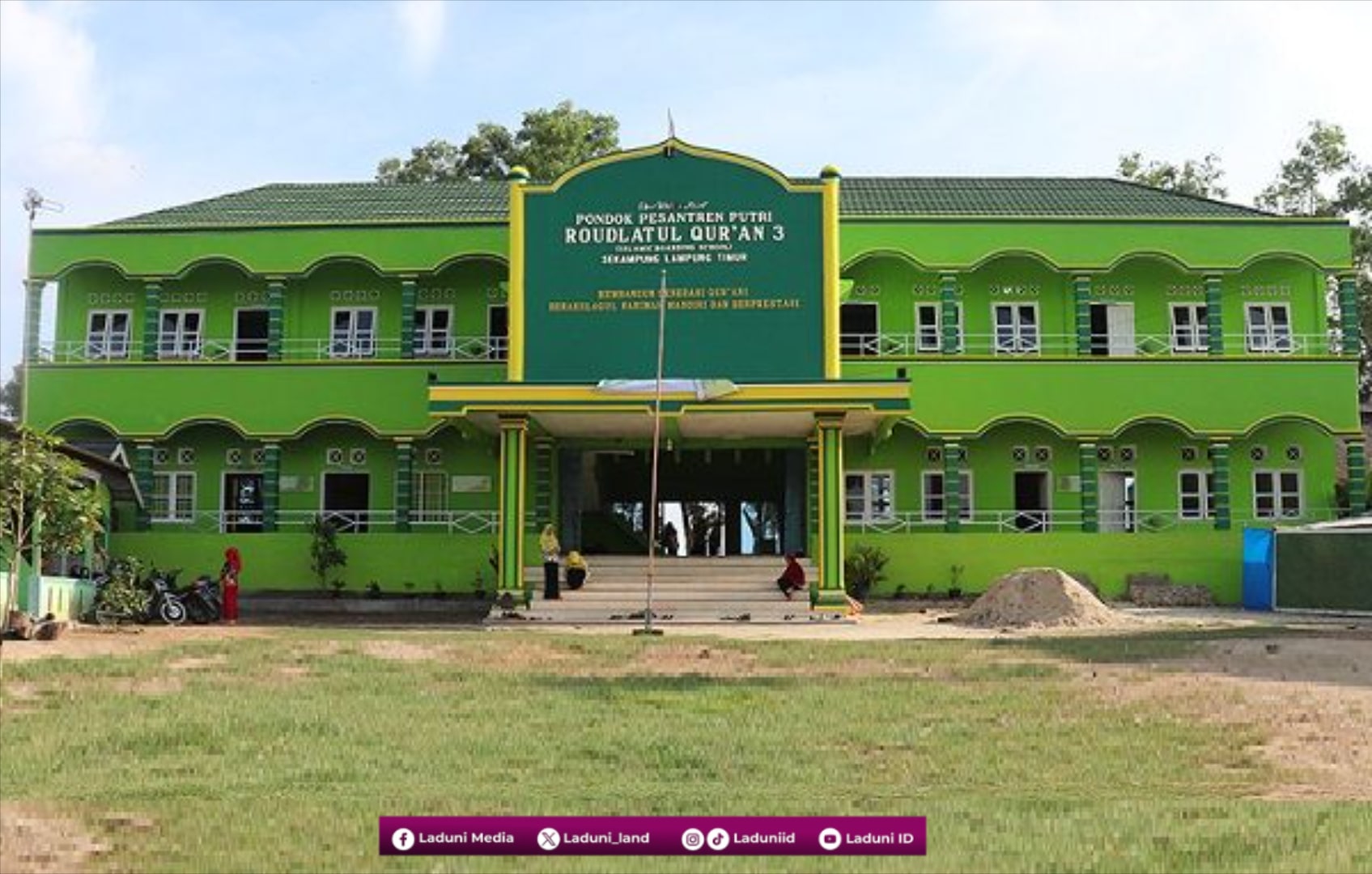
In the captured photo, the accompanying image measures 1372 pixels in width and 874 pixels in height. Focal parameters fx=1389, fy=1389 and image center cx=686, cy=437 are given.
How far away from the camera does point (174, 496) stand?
30609 millimetres

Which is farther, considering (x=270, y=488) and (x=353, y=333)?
(x=353, y=333)

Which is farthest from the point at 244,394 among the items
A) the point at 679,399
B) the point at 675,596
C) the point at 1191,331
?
the point at 1191,331

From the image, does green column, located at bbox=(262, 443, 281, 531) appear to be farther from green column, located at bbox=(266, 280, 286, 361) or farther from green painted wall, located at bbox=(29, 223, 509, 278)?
green painted wall, located at bbox=(29, 223, 509, 278)

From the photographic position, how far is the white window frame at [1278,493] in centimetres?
3047

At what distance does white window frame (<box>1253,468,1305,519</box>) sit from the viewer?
3047 cm

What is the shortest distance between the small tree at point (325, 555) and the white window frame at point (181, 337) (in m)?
5.43

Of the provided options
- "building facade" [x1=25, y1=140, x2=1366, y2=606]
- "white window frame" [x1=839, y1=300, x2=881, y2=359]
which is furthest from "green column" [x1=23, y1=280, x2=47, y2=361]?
"white window frame" [x1=839, y1=300, x2=881, y2=359]

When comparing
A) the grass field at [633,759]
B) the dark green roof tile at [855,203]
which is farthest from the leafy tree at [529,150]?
the grass field at [633,759]

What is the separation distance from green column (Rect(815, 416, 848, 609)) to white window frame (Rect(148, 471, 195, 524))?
1450cm

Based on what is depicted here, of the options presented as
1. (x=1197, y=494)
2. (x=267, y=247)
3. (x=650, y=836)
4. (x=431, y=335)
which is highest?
(x=267, y=247)

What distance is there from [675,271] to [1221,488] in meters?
13.0

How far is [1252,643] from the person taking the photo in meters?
16.9

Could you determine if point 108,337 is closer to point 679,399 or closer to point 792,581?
point 679,399

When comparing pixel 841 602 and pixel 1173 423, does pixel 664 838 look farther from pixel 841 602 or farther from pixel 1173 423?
pixel 1173 423
